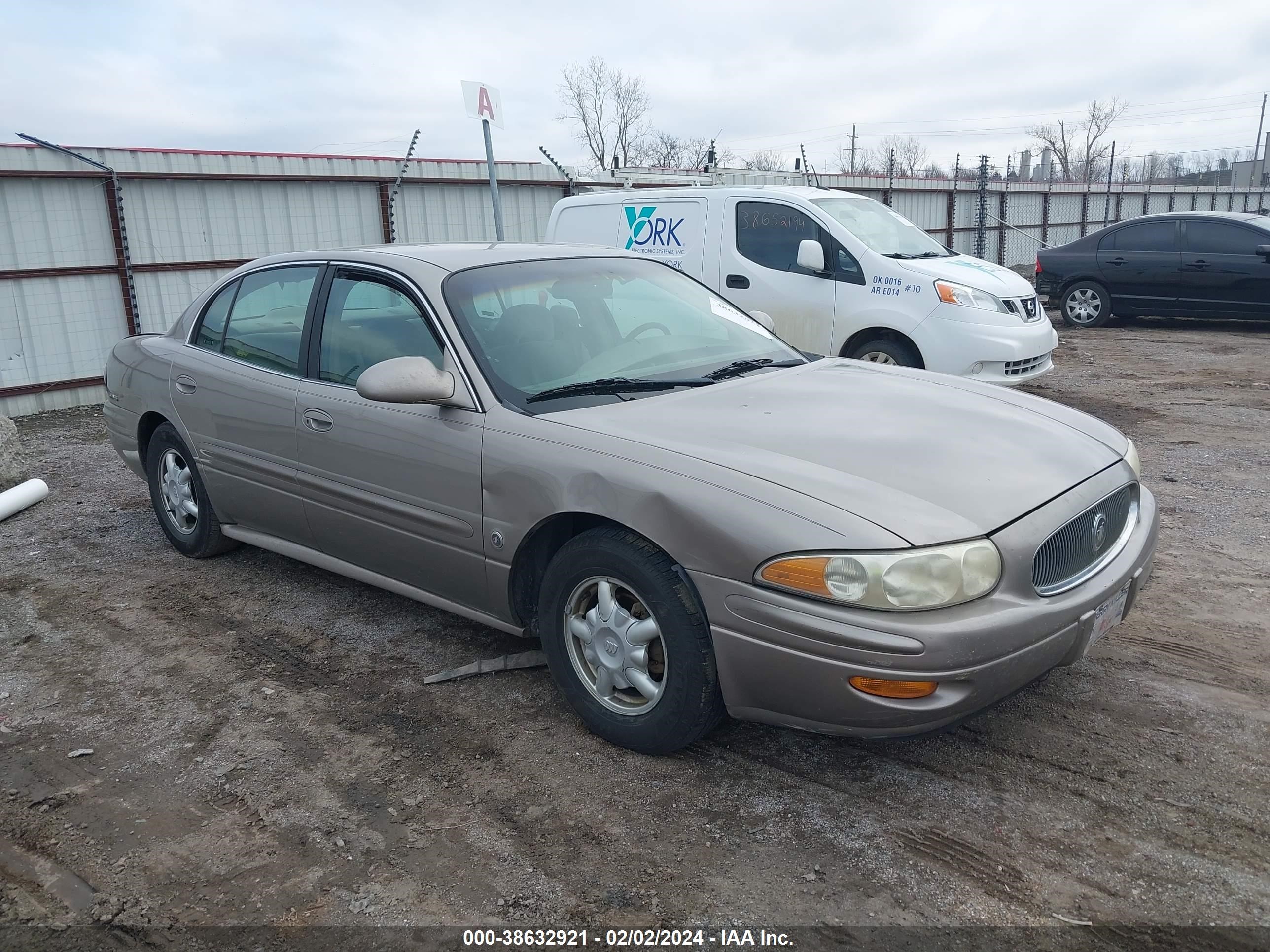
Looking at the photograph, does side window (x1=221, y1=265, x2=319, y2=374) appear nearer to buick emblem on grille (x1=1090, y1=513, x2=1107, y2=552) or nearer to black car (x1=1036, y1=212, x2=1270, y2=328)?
buick emblem on grille (x1=1090, y1=513, x2=1107, y2=552)

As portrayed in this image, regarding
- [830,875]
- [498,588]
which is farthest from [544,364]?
[830,875]

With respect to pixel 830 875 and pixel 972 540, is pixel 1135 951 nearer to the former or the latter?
→ pixel 830 875

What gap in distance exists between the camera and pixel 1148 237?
43.4ft

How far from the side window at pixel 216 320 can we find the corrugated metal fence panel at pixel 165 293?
20.1ft

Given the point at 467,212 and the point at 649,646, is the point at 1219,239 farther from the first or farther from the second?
the point at 649,646

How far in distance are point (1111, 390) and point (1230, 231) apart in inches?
185

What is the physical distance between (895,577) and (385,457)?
6.71ft

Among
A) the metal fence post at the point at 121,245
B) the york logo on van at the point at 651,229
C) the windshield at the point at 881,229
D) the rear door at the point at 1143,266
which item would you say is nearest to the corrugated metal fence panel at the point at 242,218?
the metal fence post at the point at 121,245

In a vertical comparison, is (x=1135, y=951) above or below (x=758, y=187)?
below

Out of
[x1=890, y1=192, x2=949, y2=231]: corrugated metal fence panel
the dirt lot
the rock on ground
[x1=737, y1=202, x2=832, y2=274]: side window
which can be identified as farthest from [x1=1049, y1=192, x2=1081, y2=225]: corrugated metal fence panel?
the rock on ground

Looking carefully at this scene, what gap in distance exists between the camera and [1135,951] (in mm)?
2359

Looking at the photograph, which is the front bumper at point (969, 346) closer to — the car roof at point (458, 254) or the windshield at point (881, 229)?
the windshield at point (881, 229)

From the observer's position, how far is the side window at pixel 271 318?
175 inches

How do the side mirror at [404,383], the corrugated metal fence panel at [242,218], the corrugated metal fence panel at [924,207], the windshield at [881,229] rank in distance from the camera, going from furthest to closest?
the corrugated metal fence panel at [924,207]
the corrugated metal fence panel at [242,218]
the windshield at [881,229]
the side mirror at [404,383]
